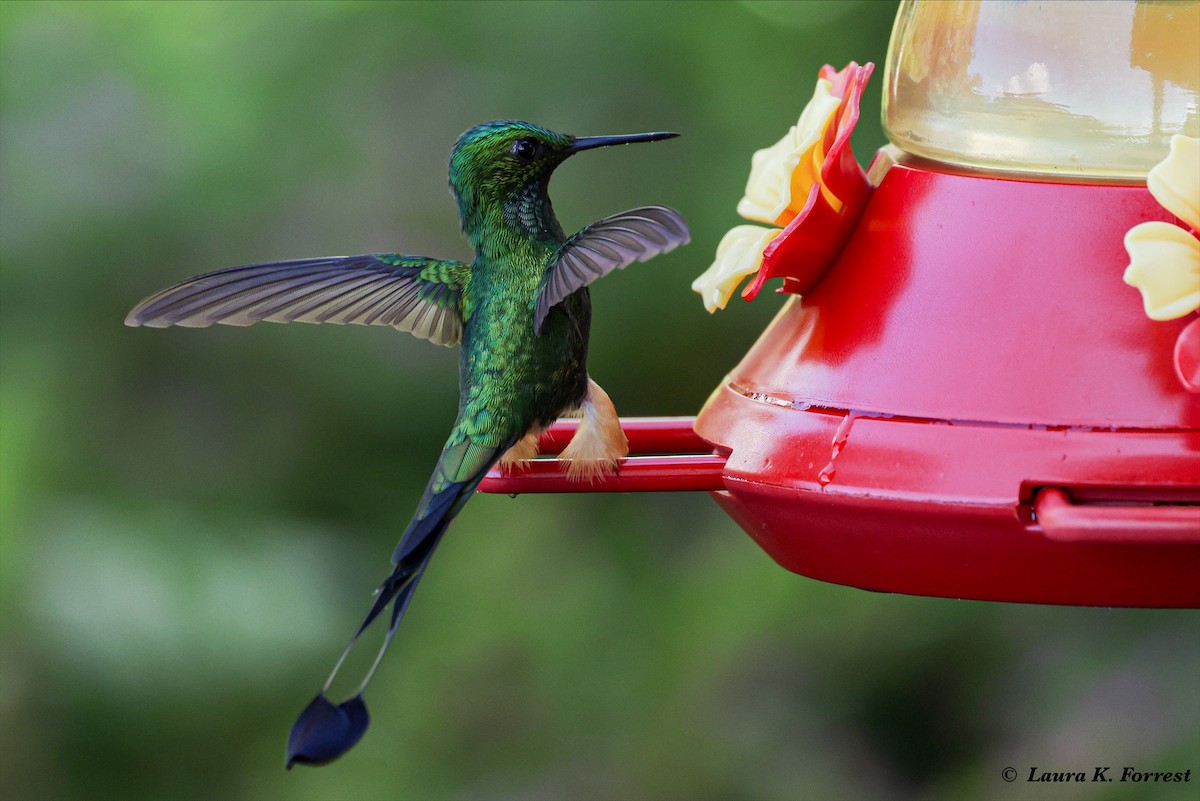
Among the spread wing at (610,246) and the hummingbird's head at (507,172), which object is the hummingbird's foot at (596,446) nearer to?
the spread wing at (610,246)

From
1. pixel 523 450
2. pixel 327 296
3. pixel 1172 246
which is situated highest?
pixel 1172 246

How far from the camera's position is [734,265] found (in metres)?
2.19

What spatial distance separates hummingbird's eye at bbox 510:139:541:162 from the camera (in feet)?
8.16

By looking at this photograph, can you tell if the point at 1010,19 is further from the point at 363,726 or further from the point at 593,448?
the point at 363,726

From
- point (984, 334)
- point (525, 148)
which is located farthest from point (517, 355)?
point (984, 334)

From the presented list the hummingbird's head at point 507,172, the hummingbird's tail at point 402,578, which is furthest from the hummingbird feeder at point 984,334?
the hummingbird's head at point 507,172

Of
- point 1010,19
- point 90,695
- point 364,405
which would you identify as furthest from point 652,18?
point 90,695

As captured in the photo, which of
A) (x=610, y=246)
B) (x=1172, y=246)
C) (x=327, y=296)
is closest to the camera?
(x=1172, y=246)

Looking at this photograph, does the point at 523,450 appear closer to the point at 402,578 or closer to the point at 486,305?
the point at 486,305

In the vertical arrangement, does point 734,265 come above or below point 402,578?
above

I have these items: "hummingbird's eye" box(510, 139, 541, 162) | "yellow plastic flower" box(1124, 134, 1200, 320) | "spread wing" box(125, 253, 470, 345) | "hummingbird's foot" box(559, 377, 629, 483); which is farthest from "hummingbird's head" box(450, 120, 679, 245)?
"yellow plastic flower" box(1124, 134, 1200, 320)

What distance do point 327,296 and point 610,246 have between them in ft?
1.93

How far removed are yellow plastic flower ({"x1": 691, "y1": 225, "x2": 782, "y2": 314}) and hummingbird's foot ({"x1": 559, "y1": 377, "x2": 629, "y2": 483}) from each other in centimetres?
25

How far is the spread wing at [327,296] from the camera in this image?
231cm
